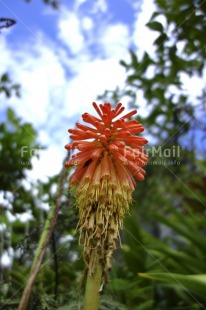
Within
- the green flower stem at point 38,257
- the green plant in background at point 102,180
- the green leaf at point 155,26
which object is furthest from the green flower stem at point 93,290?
the green leaf at point 155,26

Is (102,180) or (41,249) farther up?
(102,180)

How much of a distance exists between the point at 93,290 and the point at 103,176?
364 millimetres

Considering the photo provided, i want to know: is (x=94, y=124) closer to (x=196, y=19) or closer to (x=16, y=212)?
(x=16, y=212)

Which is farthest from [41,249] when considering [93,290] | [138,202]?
[138,202]

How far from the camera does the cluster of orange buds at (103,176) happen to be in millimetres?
1221

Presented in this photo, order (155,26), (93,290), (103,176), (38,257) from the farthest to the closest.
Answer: (155,26) → (38,257) → (103,176) → (93,290)

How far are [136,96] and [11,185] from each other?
103 centimetres

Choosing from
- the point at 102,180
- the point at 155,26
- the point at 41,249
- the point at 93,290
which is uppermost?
the point at 155,26

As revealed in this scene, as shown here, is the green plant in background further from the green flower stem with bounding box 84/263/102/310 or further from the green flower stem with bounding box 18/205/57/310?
the green flower stem with bounding box 18/205/57/310

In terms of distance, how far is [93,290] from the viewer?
44.5 inches

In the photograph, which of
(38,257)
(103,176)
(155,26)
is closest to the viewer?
(103,176)

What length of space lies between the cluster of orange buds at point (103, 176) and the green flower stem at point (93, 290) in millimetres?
18

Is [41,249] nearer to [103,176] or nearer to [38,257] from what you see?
[38,257]

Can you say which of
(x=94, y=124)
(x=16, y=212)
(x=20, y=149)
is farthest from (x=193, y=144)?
(x=94, y=124)
